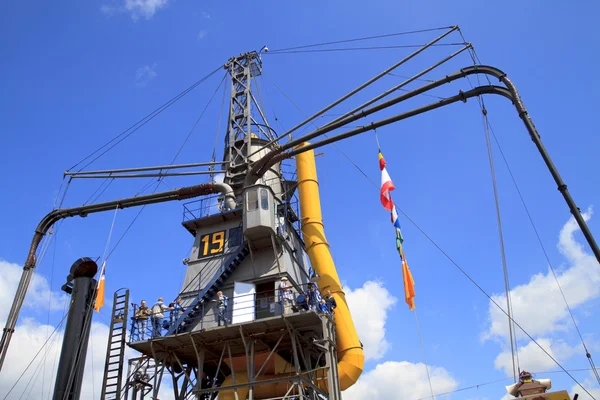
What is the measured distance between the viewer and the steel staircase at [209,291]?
71.3 feet

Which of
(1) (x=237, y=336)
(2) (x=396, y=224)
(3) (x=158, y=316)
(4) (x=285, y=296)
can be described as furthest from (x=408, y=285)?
(3) (x=158, y=316)

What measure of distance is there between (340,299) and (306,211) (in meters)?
5.13

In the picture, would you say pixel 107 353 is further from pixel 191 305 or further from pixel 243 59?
pixel 243 59

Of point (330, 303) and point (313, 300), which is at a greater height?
point (330, 303)

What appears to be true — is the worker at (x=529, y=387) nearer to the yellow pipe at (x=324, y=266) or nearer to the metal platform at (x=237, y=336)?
the metal platform at (x=237, y=336)

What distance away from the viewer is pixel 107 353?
20906 millimetres

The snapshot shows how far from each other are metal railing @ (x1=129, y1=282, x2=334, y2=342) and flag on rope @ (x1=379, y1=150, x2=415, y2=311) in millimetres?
3553

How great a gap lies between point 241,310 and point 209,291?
2.44 m

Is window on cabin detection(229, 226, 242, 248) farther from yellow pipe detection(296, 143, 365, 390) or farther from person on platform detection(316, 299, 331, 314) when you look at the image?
person on platform detection(316, 299, 331, 314)

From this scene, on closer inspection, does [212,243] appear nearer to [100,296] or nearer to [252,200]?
[252,200]

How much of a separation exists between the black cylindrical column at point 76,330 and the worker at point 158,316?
2706 mm

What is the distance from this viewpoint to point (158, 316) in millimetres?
21562

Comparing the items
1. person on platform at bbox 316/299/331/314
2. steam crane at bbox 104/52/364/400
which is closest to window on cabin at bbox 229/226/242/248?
steam crane at bbox 104/52/364/400

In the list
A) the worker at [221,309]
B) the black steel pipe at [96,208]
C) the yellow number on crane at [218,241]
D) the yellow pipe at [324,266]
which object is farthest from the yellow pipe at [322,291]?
the black steel pipe at [96,208]
